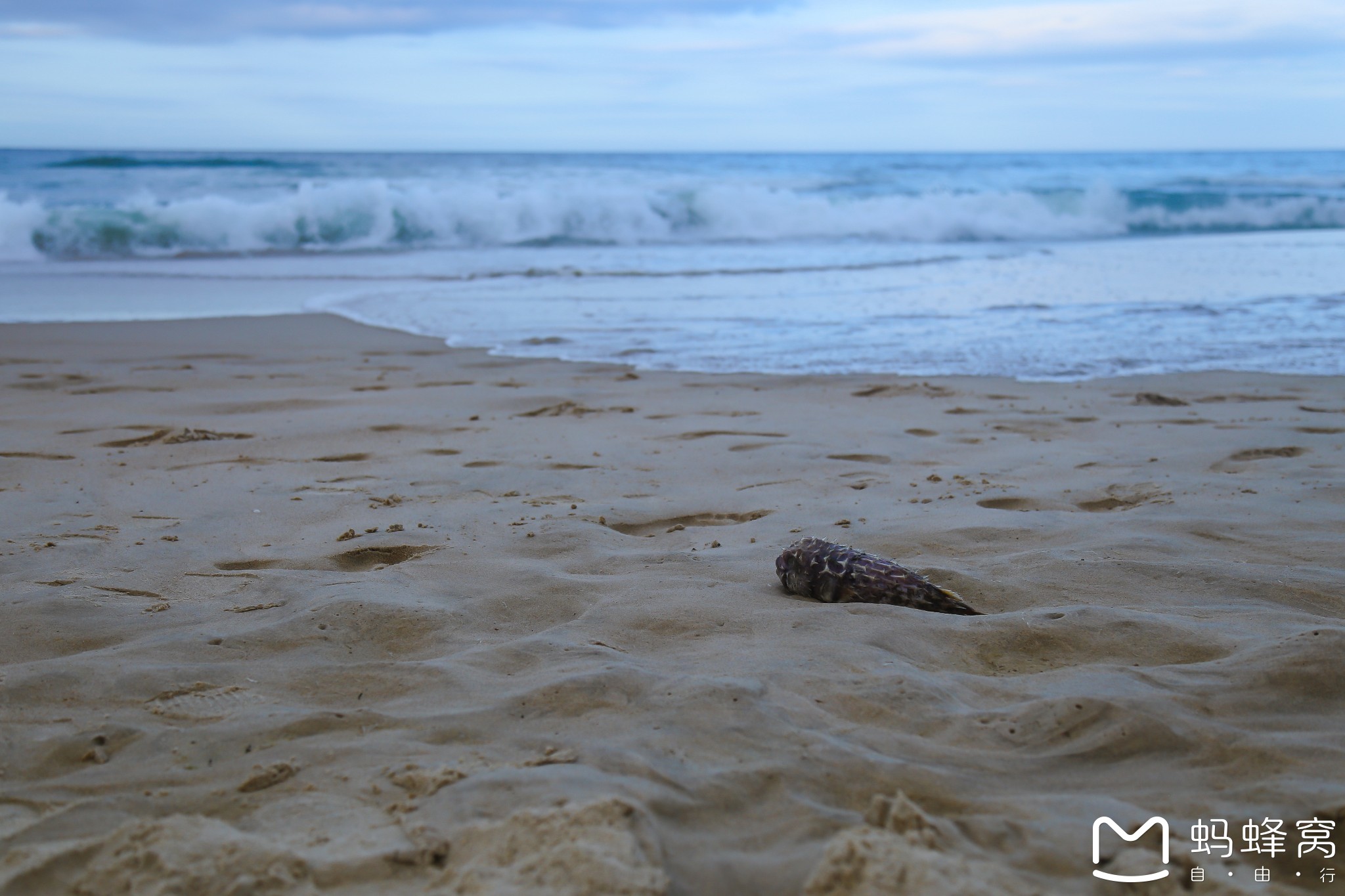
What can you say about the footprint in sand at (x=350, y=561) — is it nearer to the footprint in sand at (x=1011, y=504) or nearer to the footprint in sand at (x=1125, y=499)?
the footprint in sand at (x=1011, y=504)

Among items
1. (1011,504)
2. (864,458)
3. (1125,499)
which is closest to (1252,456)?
(1125,499)

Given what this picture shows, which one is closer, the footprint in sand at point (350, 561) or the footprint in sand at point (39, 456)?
the footprint in sand at point (350, 561)

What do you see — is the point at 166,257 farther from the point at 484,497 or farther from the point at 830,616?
the point at 830,616

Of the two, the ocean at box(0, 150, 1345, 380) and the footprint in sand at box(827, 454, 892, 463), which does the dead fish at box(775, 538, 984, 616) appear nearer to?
the footprint in sand at box(827, 454, 892, 463)

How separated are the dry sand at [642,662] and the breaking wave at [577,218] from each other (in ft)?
Result: 45.4

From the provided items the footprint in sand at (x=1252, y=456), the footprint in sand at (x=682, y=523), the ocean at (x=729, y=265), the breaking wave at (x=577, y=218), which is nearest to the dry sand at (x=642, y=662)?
the footprint in sand at (x=682, y=523)

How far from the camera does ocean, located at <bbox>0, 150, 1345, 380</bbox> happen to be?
7438 mm

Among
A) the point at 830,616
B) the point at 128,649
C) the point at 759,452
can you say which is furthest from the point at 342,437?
the point at 830,616

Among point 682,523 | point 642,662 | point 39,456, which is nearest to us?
Result: point 642,662

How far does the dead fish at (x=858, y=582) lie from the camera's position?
2.47 m

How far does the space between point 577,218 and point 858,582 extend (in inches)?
694

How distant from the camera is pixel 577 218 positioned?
19297 mm

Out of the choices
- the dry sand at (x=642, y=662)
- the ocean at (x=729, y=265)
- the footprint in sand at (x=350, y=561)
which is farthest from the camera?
the ocean at (x=729, y=265)

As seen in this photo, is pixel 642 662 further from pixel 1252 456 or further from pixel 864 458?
→ pixel 1252 456
